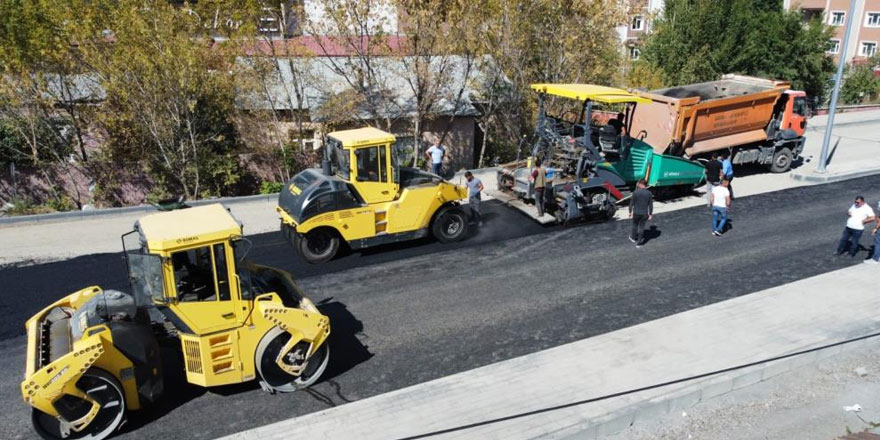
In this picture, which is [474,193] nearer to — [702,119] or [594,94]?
[594,94]

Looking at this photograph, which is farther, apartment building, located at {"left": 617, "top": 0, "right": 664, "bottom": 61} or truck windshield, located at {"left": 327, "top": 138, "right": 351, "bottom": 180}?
apartment building, located at {"left": 617, "top": 0, "right": 664, "bottom": 61}

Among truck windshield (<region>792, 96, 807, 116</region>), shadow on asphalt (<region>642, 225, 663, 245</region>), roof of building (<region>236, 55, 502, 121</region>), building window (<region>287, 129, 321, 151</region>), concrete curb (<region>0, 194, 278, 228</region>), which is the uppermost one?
roof of building (<region>236, 55, 502, 121</region>)

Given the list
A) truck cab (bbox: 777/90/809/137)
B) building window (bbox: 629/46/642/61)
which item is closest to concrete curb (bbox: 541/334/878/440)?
truck cab (bbox: 777/90/809/137)

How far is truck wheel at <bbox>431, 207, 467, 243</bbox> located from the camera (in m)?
13.9

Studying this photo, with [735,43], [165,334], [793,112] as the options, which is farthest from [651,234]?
[735,43]

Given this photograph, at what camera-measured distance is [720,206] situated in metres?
13.9

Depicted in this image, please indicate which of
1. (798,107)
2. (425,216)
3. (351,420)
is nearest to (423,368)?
(351,420)

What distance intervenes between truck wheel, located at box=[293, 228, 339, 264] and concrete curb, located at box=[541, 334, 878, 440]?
673 centimetres

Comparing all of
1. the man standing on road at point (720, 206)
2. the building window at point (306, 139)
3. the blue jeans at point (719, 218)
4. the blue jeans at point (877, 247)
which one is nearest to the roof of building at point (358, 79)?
the building window at point (306, 139)

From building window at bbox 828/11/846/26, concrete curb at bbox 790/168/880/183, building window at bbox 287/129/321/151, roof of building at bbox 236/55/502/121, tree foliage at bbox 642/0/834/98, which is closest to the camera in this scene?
concrete curb at bbox 790/168/880/183

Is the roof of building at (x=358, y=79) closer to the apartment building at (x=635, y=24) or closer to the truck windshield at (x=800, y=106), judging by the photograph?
the apartment building at (x=635, y=24)

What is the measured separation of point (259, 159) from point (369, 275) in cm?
875

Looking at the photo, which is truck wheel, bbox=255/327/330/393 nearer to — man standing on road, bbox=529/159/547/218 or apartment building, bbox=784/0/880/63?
man standing on road, bbox=529/159/547/218

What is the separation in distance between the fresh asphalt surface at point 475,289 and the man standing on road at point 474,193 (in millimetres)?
413
